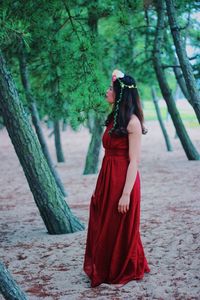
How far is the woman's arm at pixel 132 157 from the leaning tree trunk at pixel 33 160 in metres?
2.36

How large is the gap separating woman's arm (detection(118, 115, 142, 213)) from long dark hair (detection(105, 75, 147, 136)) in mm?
56

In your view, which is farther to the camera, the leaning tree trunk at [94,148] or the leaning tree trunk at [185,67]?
the leaning tree trunk at [94,148]

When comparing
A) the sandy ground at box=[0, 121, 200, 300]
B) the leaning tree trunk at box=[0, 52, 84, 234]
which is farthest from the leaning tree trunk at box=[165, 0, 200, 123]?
the leaning tree trunk at box=[0, 52, 84, 234]

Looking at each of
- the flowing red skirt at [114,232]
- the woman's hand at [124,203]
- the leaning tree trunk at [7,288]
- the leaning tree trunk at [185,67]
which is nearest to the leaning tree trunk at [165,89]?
the leaning tree trunk at [185,67]

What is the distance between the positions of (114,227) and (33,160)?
2.27m

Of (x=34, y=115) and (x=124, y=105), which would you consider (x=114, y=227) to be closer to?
(x=124, y=105)

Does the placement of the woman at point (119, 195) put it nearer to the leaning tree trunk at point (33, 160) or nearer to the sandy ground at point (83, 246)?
the sandy ground at point (83, 246)

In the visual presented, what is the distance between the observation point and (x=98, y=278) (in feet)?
14.3

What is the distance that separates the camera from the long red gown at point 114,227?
14.1 ft

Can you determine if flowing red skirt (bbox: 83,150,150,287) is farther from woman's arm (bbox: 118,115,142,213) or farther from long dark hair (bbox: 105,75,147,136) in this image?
long dark hair (bbox: 105,75,147,136)

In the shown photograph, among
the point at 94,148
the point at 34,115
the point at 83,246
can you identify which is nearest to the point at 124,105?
the point at 83,246

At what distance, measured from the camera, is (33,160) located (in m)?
6.30

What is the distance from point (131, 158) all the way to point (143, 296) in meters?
1.17

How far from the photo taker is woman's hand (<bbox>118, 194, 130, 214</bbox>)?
4.21 m
